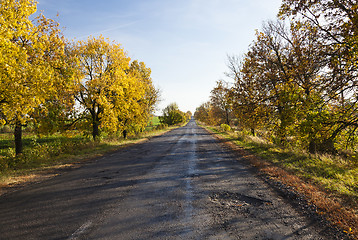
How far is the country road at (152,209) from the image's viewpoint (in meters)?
3.57

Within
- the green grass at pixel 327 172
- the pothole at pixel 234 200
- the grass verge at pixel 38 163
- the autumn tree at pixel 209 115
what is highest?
the autumn tree at pixel 209 115

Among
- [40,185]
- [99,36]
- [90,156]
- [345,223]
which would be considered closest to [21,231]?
[40,185]

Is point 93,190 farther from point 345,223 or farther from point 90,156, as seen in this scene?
point 90,156

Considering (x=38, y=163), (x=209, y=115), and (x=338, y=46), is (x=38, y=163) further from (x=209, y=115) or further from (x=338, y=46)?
(x=209, y=115)

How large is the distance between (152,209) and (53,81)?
26.9ft

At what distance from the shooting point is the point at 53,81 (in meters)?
9.38

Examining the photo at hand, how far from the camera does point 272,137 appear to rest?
13172mm

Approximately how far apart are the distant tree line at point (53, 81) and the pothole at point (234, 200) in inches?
319

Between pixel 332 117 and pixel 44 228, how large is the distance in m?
9.07

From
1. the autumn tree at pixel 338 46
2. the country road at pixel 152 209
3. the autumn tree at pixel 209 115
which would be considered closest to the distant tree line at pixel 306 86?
the autumn tree at pixel 338 46

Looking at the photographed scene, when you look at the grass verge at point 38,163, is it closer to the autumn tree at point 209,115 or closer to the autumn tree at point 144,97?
the autumn tree at point 144,97

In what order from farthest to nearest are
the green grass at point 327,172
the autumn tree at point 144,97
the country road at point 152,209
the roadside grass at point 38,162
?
the autumn tree at point 144,97 < the roadside grass at point 38,162 < the green grass at point 327,172 < the country road at point 152,209

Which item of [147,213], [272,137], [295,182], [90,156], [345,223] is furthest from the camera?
[272,137]

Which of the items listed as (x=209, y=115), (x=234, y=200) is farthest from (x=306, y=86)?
(x=209, y=115)
